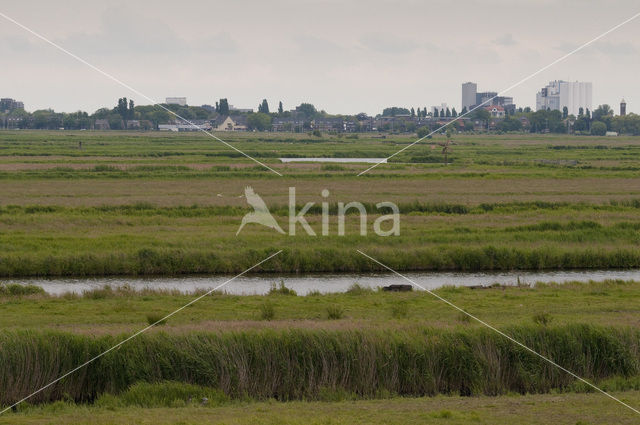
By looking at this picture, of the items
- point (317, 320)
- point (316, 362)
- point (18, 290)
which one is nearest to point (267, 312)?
point (317, 320)

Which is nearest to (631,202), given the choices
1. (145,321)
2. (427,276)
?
(427,276)

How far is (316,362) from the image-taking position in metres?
17.9

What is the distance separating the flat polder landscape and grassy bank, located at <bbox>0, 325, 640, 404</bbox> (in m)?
0.04

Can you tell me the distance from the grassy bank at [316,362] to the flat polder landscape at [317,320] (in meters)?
0.04

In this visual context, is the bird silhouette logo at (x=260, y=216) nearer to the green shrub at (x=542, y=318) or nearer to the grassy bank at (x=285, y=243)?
the grassy bank at (x=285, y=243)

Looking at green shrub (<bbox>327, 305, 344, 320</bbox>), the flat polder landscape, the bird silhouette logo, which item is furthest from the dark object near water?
the bird silhouette logo

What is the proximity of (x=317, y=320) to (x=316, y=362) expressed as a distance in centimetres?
334

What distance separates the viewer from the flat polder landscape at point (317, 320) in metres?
16.2

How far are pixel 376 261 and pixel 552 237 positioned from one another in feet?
29.6

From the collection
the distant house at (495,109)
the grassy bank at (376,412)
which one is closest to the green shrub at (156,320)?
the grassy bank at (376,412)

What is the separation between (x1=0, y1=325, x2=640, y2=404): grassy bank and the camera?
56.9 ft

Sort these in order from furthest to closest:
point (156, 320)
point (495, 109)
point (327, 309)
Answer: point (495, 109), point (327, 309), point (156, 320)

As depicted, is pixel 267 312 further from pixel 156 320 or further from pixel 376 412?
pixel 376 412

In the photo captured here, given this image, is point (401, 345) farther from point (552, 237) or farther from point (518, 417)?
point (552, 237)
